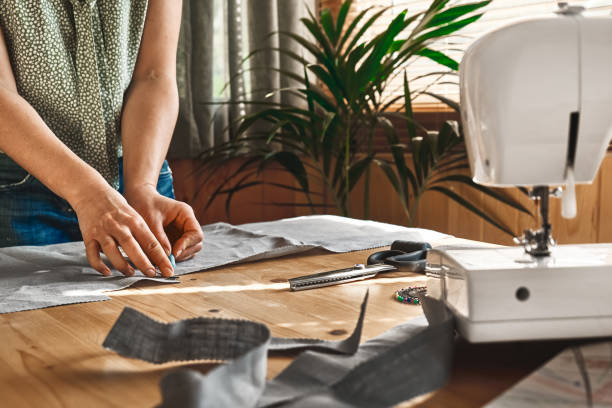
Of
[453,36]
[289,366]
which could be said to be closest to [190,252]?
[289,366]

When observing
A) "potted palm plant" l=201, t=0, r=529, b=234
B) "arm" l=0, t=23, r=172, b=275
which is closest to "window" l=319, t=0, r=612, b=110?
"potted palm plant" l=201, t=0, r=529, b=234

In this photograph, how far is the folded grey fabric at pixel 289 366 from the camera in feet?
1.58

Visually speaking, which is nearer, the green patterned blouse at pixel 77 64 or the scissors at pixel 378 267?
the scissors at pixel 378 267

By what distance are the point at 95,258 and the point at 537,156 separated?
0.65m

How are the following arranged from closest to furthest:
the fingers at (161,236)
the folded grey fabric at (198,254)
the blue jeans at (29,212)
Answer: the folded grey fabric at (198,254) < the fingers at (161,236) < the blue jeans at (29,212)

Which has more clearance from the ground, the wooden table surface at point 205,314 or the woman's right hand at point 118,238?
the woman's right hand at point 118,238

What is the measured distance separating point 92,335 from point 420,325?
14.1 inches

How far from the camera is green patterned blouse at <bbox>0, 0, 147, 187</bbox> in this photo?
4.36 feet

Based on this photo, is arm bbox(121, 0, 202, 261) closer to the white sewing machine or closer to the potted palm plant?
the white sewing machine

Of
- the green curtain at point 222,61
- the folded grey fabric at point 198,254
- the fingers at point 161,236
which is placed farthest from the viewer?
the green curtain at point 222,61

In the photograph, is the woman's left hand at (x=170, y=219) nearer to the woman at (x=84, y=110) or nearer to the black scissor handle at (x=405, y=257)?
the woman at (x=84, y=110)

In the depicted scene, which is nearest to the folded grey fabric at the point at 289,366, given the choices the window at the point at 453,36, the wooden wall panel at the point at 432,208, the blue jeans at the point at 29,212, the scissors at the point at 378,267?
the scissors at the point at 378,267

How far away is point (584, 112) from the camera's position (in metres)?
0.69

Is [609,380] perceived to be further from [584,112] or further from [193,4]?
[193,4]
